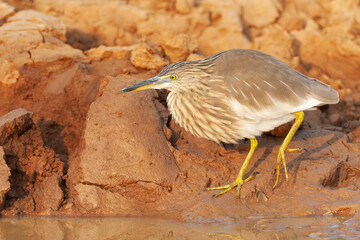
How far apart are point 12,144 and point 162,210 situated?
5.92ft

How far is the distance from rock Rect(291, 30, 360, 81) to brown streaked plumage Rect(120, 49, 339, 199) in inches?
131

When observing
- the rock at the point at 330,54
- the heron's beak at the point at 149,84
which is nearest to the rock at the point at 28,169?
the heron's beak at the point at 149,84

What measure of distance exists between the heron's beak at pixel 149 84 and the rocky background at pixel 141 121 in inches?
16.0

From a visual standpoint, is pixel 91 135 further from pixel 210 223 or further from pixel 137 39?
pixel 137 39

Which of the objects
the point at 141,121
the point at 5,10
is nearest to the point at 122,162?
the point at 141,121

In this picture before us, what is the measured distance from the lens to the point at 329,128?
660 cm

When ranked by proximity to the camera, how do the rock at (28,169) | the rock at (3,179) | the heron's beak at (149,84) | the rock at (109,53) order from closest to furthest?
the rock at (3,179) < the rock at (28,169) < the heron's beak at (149,84) < the rock at (109,53)

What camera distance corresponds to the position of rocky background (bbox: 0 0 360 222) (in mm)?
4984

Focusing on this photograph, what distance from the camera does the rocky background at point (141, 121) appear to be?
16.4ft

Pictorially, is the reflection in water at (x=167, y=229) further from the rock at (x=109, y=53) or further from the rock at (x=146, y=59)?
Answer: the rock at (x=109, y=53)

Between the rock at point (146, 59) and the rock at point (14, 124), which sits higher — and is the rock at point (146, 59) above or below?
above

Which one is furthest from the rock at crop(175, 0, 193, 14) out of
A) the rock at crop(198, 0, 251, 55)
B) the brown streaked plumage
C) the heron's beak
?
the heron's beak

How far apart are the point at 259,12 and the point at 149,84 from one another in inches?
174

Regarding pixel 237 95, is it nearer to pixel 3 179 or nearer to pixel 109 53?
Result: pixel 3 179
